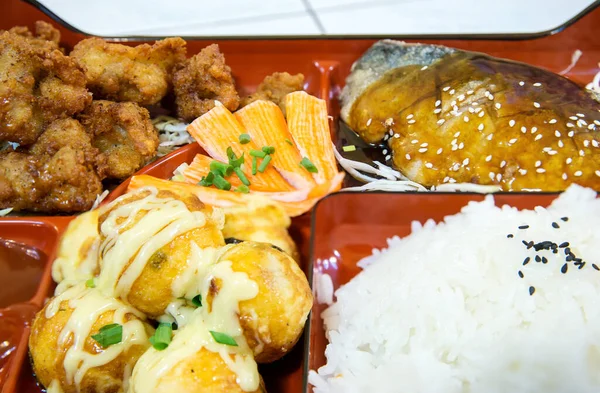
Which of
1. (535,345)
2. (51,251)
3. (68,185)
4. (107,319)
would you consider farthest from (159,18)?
(535,345)

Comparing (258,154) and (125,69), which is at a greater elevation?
(125,69)

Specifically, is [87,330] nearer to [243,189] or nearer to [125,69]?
[243,189]

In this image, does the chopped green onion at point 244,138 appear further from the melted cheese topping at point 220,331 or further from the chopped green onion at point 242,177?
the melted cheese topping at point 220,331

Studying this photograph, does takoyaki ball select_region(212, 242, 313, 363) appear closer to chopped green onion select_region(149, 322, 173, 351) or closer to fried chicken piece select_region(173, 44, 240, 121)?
chopped green onion select_region(149, 322, 173, 351)

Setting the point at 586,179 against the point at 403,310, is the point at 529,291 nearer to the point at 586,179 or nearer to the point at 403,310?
the point at 403,310

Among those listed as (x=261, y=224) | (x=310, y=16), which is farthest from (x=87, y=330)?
(x=310, y=16)

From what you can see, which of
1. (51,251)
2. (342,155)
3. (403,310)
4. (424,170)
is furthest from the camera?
(342,155)

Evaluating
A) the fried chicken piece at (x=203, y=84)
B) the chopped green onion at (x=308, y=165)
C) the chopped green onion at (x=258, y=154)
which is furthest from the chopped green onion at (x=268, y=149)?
the fried chicken piece at (x=203, y=84)

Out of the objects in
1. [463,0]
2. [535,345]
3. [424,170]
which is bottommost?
[535,345]
